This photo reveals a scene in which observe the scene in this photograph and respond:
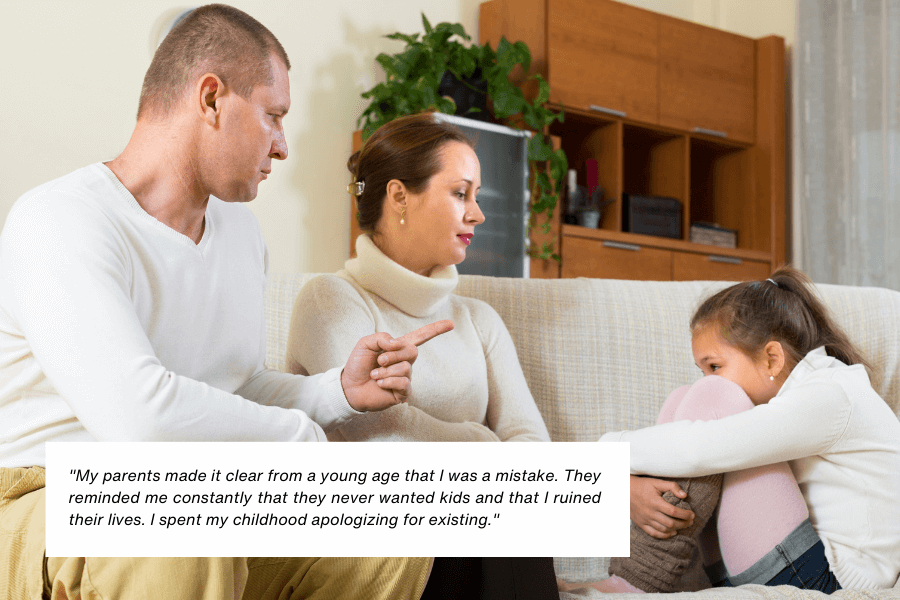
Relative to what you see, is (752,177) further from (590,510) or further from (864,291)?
(590,510)

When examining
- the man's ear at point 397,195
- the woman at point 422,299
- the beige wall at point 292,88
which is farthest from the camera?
the beige wall at point 292,88

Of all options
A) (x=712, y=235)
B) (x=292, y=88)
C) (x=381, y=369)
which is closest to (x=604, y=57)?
(x=712, y=235)

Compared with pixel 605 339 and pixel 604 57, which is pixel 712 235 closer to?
pixel 604 57

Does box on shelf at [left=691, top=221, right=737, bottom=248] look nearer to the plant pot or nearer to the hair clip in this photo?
the plant pot

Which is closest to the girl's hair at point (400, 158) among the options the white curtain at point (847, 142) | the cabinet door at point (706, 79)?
the cabinet door at point (706, 79)

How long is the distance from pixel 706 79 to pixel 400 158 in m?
2.84

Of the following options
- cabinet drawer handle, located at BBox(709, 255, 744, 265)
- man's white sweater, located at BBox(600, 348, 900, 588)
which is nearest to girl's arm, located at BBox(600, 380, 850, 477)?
man's white sweater, located at BBox(600, 348, 900, 588)

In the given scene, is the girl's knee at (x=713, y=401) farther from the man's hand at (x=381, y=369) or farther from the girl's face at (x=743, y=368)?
the man's hand at (x=381, y=369)

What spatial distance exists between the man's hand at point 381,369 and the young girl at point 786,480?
443mm

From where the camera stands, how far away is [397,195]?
4.73 ft

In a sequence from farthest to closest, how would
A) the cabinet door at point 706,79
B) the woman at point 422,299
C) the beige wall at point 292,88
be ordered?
the cabinet door at point 706,79, the beige wall at point 292,88, the woman at point 422,299

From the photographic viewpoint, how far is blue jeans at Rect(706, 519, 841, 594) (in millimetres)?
1219

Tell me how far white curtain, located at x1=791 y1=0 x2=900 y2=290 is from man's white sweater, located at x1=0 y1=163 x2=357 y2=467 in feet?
10.5

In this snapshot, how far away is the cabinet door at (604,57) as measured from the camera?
341cm
